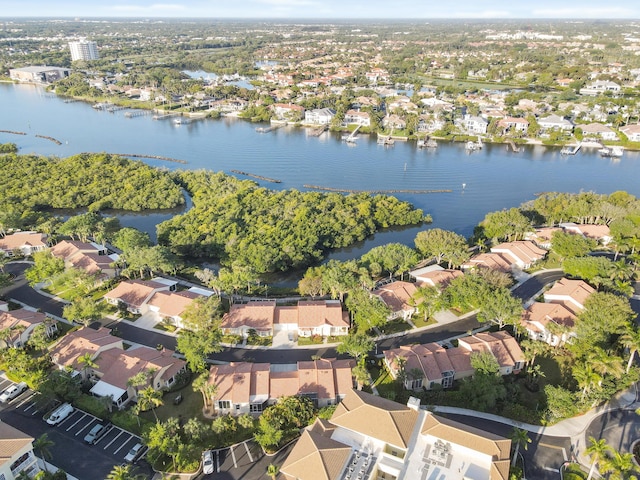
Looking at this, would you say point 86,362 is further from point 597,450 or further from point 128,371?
point 597,450

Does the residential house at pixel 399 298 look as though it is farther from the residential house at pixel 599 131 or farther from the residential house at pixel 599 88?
the residential house at pixel 599 88

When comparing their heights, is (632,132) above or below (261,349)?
above

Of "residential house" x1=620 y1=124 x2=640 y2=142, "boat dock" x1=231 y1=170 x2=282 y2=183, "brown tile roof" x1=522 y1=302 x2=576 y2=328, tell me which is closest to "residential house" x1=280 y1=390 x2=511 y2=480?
"brown tile roof" x1=522 y1=302 x2=576 y2=328

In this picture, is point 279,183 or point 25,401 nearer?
point 25,401

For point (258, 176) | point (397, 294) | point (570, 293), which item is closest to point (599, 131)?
point (570, 293)

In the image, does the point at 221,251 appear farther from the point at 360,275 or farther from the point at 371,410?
the point at 371,410

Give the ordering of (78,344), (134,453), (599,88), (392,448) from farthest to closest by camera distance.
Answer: (599,88)
(78,344)
(134,453)
(392,448)

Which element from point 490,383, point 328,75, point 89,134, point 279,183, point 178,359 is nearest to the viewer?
point 490,383

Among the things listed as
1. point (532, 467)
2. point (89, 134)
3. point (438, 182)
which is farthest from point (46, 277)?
point (89, 134)
